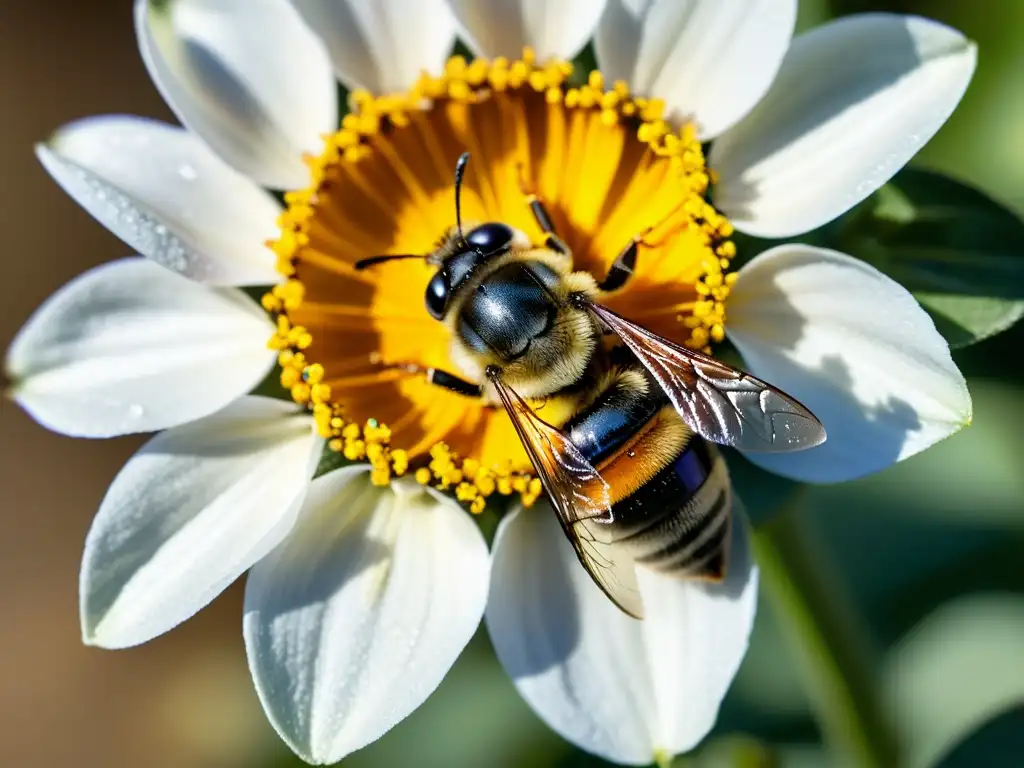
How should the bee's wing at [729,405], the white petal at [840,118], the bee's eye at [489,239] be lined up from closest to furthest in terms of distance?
the bee's wing at [729,405], the white petal at [840,118], the bee's eye at [489,239]

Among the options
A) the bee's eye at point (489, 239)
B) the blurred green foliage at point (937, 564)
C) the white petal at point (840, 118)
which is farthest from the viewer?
the blurred green foliage at point (937, 564)

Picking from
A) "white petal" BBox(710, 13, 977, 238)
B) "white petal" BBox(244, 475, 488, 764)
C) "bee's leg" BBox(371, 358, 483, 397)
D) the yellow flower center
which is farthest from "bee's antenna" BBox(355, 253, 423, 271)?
"white petal" BBox(710, 13, 977, 238)

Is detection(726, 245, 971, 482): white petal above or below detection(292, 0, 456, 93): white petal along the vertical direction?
below

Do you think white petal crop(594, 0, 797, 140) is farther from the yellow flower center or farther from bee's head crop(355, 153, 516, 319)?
bee's head crop(355, 153, 516, 319)

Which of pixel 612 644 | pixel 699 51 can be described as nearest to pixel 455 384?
pixel 612 644

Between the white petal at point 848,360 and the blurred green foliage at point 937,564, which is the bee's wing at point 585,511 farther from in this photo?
the blurred green foliage at point 937,564

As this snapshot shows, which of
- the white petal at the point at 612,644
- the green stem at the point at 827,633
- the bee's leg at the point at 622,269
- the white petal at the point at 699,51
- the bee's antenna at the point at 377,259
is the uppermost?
the white petal at the point at 699,51

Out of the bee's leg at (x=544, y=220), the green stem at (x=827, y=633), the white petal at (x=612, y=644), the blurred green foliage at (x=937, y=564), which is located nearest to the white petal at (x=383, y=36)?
the bee's leg at (x=544, y=220)

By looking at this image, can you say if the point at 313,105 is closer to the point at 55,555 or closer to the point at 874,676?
the point at 874,676

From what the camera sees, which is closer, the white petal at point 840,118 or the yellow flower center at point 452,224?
the white petal at point 840,118
